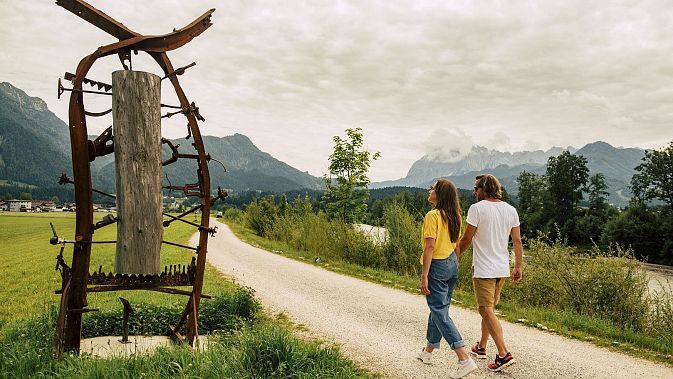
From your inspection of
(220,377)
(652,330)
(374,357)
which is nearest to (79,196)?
(220,377)

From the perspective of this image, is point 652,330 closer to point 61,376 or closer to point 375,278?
point 375,278

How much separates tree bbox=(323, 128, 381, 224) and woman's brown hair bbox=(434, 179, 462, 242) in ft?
54.7

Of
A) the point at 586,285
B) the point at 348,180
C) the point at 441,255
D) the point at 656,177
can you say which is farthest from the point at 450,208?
the point at 656,177

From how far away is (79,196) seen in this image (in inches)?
199

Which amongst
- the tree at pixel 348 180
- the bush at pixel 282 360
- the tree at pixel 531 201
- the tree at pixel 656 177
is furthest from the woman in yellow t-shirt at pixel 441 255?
the tree at pixel 531 201

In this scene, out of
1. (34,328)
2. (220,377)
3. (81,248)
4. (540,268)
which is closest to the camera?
(220,377)

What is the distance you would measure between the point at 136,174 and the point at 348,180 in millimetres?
17601

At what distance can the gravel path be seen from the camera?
18.2ft

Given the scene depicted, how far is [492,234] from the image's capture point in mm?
5312

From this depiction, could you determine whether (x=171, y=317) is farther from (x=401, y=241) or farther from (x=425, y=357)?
(x=401, y=241)

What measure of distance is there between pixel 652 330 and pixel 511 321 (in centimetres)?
241

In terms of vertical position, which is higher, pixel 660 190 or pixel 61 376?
pixel 660 190

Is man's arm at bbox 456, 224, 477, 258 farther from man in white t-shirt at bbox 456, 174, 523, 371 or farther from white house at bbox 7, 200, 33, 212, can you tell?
white house at bbox 7, 200, 33, 212

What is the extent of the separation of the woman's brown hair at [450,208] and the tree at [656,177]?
187ft
